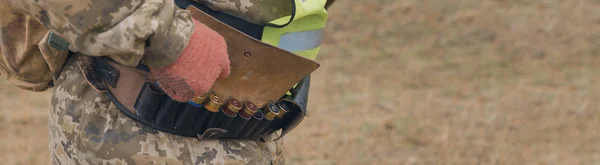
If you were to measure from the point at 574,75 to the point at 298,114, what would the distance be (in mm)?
4093

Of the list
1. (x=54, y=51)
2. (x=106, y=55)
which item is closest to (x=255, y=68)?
(x=106, y=55)

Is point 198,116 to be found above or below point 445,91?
above

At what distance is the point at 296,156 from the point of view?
4.45 m

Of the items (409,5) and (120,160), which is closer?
(120,160)

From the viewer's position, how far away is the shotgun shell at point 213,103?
1769 millimetres

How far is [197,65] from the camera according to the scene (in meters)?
1.55

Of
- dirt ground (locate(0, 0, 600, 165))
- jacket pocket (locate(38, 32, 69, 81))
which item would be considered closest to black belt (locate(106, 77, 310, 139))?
jacket pocket (locate(38, 32, 69, 81))

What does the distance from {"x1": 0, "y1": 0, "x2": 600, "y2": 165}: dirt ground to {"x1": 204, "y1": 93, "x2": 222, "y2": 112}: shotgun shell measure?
8.59ft

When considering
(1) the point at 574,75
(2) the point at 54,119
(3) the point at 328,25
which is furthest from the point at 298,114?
(3) the point at 328,25

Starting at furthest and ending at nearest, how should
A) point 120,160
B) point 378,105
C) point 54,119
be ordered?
point 378,105 < point 54,119 < point 120,160

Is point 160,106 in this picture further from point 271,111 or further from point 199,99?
point 271,111

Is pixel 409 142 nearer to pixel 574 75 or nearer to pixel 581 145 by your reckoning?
pixel 581 145

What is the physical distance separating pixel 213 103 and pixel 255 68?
0.12m

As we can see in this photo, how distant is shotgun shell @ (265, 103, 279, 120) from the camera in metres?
1.89
